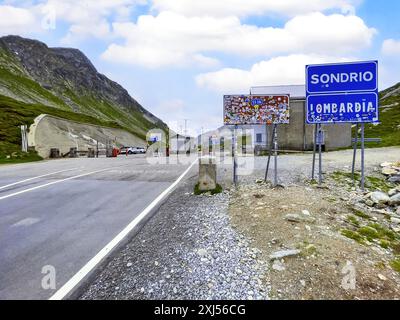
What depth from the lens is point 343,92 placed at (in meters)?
12.4

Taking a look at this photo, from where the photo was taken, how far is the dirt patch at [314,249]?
493 cm

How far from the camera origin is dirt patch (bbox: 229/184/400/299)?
16.2 feet

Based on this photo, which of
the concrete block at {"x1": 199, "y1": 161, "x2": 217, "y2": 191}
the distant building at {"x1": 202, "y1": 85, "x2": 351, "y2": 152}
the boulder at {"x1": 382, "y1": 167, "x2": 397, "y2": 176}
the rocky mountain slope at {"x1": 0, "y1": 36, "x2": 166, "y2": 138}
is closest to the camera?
the concrete block at {"x1": 199, "y1": 161, "x2": 217, "y2": 191}

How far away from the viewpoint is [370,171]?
1872cm

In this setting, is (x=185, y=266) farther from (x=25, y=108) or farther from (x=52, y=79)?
(x=52, y=79)

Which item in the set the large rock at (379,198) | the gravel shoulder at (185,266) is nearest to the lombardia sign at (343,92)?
the large rock at (379,198)

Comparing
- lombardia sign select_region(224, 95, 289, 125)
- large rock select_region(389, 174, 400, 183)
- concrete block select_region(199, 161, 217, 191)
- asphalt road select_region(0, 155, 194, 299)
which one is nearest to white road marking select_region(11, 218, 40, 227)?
asphalt road select_region(0, 155, 194, 299)

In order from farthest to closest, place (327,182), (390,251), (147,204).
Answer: (327,182), (147,204), (390,251)

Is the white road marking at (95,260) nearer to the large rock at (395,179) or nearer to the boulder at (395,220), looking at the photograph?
the boulder at (395,220)

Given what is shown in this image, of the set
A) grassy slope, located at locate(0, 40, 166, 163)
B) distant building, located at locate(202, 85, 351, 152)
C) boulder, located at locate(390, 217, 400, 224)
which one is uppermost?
grassy slope, located at locate(0, 40, 166, 163)

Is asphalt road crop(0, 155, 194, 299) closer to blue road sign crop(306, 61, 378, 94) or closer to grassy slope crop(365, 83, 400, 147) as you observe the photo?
blue road sign crop(306, 61, 378, 94)

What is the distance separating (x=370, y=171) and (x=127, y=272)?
16909mm
